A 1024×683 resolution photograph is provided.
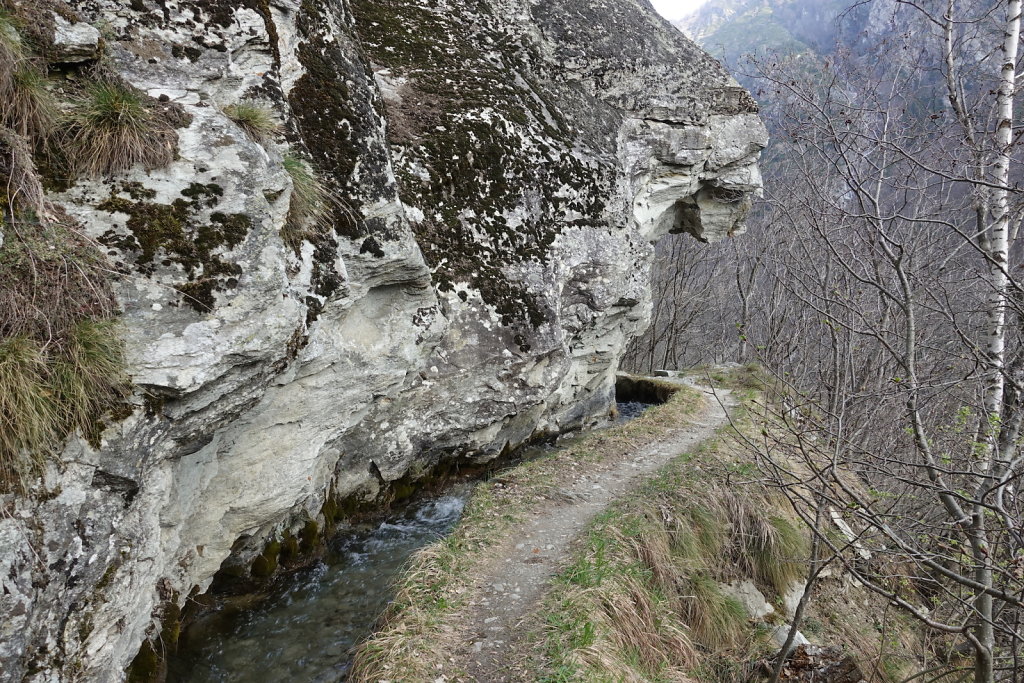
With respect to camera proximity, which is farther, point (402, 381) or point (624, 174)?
point (624, 174)

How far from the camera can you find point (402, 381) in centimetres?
724

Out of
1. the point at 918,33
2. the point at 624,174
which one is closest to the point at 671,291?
the point at 624,174

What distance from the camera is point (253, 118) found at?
17.7ft

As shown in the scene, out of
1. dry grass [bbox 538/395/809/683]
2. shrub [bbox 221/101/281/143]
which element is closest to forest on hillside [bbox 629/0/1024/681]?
dry grass [bbox 538/395/809/683]

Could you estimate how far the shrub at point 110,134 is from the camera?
422 cm

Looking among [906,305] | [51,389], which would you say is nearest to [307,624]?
[51,389]

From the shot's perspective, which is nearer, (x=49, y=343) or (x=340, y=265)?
(x=49, y=343)

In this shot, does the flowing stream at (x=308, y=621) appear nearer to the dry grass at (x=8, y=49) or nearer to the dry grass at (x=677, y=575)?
the dry grass at (x=677, y=575)

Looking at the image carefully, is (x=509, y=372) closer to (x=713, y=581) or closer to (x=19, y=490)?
(x=713, y=581)

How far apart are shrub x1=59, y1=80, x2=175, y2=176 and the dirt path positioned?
4.55 meters

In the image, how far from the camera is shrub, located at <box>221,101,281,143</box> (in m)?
5.30

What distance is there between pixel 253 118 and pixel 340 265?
1562mm

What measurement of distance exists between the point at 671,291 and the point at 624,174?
15.2 meters

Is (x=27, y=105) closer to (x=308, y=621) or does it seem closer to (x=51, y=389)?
(x=51, y=389)
